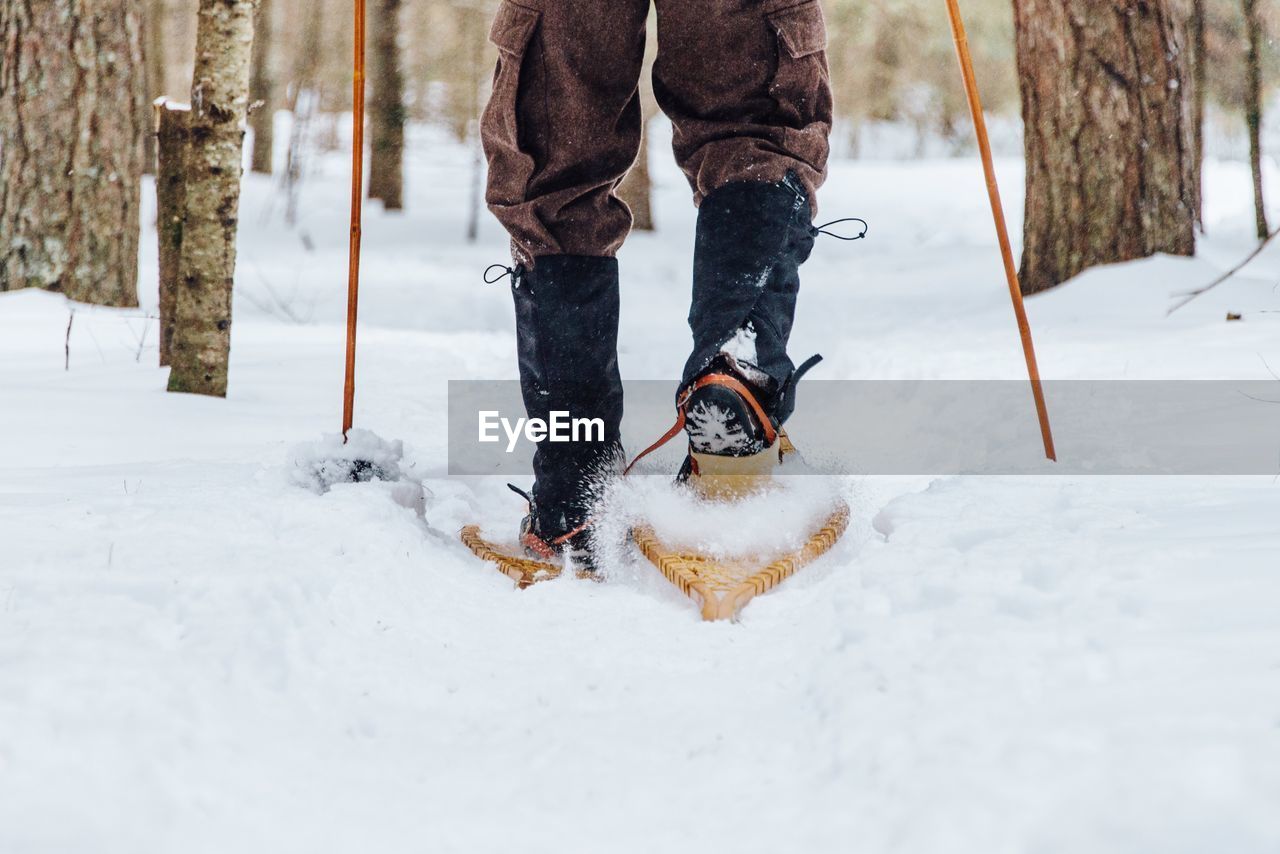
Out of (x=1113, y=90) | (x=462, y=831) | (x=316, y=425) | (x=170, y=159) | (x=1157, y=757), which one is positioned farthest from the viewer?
(x=1113, y=90)

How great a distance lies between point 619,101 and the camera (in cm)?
202

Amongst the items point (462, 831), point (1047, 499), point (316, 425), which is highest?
point (1047, 499)

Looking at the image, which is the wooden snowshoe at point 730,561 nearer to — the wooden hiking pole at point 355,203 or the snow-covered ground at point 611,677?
the snow-covered ground at point 611,677

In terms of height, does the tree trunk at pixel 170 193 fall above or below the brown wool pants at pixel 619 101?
below

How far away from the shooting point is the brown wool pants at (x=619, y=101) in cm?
195

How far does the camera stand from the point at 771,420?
2.02 meters

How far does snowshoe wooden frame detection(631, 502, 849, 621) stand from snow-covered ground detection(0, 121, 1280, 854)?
1.3 inches

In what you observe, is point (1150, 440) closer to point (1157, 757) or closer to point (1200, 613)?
point (1200, 613)

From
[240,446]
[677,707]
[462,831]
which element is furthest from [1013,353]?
[462,831]

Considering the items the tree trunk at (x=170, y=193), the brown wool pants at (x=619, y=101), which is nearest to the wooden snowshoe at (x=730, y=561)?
the brown wool pants at (x=619, y=101)

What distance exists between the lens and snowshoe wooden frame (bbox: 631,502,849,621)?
1664mm

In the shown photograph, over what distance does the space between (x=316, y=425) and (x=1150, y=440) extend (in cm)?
204

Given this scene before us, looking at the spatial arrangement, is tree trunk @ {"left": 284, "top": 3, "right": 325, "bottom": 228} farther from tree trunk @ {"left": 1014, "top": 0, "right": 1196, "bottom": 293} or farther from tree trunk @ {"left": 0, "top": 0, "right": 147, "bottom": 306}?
tree trunk @ {"left": 1014, "top": 0, "right": 1196, "bottom": 293}

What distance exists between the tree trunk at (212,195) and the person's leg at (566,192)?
1.29 metres
